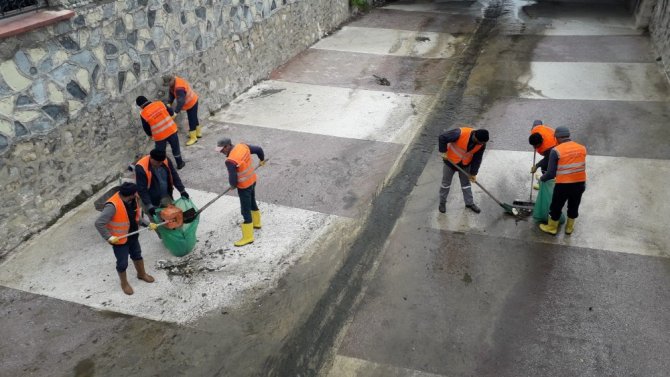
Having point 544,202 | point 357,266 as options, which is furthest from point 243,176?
point 544,202

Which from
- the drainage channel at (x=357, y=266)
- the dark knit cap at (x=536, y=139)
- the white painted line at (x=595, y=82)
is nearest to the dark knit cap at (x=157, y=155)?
the drainage channel at (x=357, y=266)

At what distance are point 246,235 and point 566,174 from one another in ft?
13.9

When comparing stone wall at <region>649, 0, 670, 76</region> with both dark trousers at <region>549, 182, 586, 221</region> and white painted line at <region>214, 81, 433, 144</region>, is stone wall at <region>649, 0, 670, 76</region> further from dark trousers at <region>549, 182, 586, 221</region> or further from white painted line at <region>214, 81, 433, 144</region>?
dark trousers at <region>549, 182, 586, 221</region>

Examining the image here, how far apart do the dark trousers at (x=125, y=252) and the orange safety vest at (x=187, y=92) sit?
3699 mm

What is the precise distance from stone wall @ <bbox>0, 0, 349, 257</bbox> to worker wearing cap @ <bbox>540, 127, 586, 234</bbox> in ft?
21.4

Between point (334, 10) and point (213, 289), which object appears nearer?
point (213, 289)

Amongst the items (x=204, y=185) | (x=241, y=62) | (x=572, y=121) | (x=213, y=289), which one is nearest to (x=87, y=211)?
(x=204, y=185)

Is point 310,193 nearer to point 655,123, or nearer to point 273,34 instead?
point 273,34

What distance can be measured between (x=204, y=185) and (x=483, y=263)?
14.8 ft

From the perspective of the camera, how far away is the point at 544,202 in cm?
692

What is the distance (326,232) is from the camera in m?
7.17

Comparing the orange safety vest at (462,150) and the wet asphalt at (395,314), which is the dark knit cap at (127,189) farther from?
the orange safety vest at (462,150)

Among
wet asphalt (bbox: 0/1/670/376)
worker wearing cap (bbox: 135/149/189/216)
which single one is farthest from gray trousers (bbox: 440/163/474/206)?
worker wearing cap (bbox: 135/149/189/216)

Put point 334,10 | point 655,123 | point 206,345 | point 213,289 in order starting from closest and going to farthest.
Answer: point 206,345 < point 213,289 < point 655,123 < point 334,10
